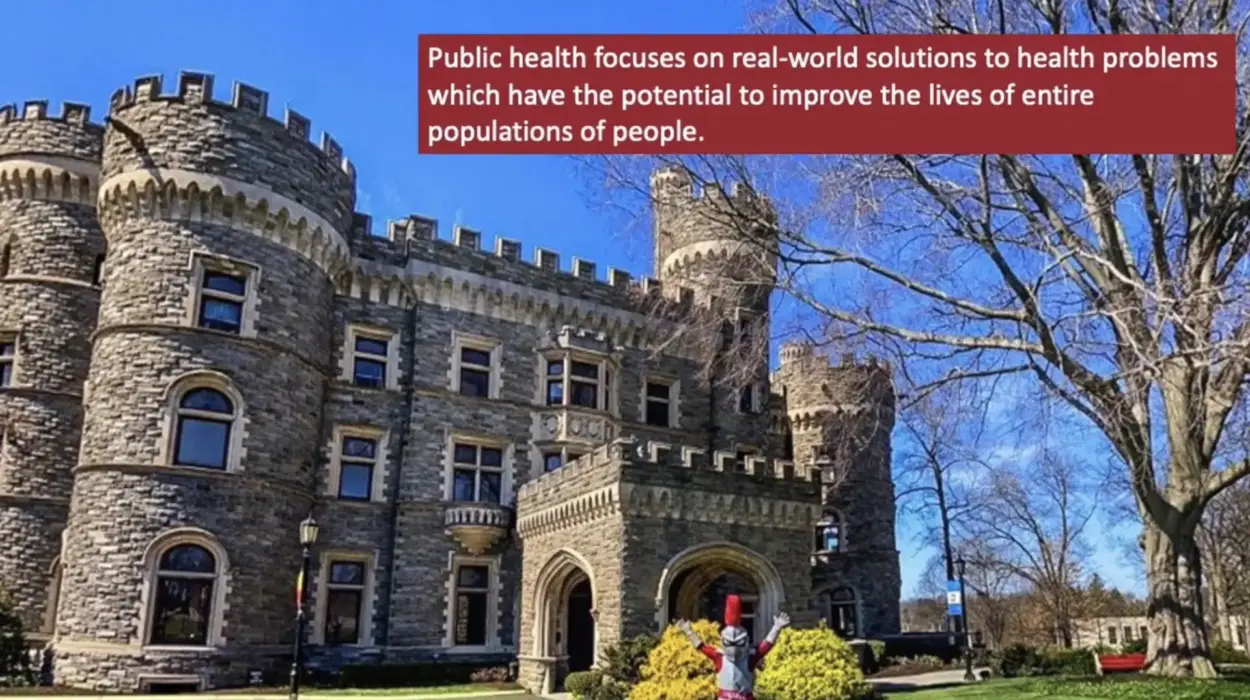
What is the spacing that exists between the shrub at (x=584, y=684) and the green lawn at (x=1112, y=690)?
18.3ft

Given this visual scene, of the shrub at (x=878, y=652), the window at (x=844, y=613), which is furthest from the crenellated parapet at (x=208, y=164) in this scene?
the window at (x=844, y=613)

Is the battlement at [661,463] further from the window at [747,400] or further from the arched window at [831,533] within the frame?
the arched window at [831,533]

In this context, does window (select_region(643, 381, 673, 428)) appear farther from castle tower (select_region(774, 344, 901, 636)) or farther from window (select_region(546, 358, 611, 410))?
castle tower (select_region(774, 344, 901, 636))

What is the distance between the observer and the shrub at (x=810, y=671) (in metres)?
14.9

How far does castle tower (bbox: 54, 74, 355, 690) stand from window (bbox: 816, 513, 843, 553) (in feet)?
64.8

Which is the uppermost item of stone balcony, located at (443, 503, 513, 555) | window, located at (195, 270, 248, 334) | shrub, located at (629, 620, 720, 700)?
window, located at (195, 270, 248, 334)

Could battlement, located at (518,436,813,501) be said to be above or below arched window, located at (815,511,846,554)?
above

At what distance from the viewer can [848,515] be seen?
3472 centimetres

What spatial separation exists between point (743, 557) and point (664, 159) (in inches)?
357

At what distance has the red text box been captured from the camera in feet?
37.9

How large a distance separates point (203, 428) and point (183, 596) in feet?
12.1

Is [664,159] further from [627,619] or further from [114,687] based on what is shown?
[114,687]

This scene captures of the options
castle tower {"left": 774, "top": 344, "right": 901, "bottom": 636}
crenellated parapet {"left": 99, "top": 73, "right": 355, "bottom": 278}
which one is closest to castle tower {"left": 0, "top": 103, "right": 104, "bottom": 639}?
crenellated parapet {"left": 99, "top": 73, "right": 355, "bottom": 278}

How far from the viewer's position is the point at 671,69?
38.6 feet
